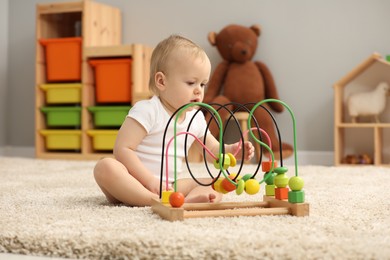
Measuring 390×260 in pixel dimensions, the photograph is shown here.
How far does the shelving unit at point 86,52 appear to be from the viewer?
Result: 2582mm

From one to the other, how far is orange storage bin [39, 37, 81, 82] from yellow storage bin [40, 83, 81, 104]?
0.15 ft

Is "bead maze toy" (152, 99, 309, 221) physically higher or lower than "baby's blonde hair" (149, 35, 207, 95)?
lower

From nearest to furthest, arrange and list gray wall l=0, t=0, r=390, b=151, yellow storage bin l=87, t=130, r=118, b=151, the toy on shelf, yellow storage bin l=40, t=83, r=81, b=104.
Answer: the toy on shelf < gray wall l=0, t=0, r=390, b=151 < yellow storage bin l=87, t=130, r=118, b=151 < yellow storage bin l=40, t=83, r=81, b=104

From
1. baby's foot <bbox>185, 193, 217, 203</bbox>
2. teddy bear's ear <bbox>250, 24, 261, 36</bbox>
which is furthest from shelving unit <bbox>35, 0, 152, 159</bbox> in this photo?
baby's foot <bbox>185, 193, 217, 203</bbox>

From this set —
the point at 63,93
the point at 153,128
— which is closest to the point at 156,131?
the point at 153,128

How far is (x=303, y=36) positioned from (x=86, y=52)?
1052 millimetres

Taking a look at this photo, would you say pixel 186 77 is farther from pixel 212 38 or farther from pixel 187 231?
pixel 212 38

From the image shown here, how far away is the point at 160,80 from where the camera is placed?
1.10 m

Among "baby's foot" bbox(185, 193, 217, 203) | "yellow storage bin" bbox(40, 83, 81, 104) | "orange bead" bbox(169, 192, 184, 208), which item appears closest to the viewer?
"orange bead" bbox(169, 192, 184, 208)

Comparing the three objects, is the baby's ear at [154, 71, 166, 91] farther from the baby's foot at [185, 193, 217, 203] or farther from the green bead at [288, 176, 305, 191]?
the green bead at [288, 176, 305, 191]

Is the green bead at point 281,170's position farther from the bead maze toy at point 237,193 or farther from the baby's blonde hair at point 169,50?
the baby's blonde hair at point 169,50

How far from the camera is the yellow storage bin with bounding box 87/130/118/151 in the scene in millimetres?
2605

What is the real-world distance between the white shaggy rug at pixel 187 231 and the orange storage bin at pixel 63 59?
157 centimetres

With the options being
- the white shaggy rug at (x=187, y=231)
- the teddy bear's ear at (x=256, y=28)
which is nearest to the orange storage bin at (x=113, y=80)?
the teddy bear's ear at (x=256, y=28)
